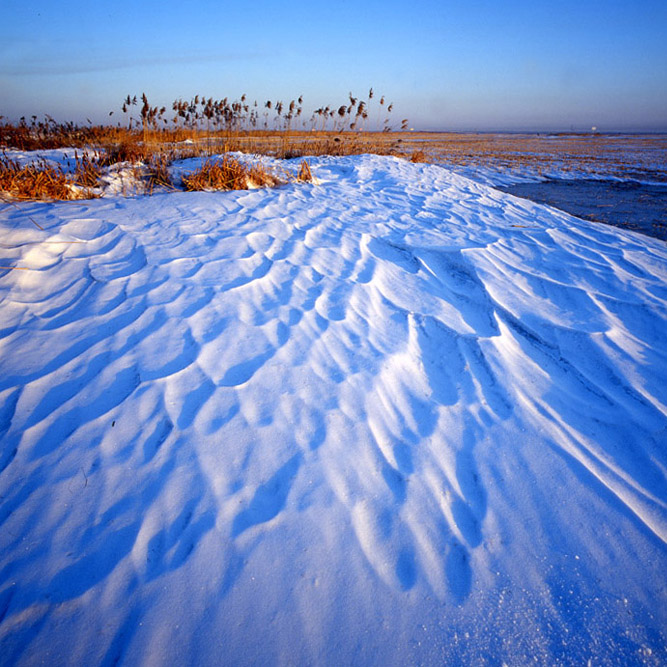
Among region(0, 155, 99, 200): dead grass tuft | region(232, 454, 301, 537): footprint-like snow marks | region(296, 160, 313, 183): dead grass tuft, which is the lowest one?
region(232, 454, 301, 537): footprint-like snow marks

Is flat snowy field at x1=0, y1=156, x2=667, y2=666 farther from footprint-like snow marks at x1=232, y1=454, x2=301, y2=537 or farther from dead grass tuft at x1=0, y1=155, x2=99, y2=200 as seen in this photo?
dead grass tuft at x1=0, y1=155, x2=99, y2=200

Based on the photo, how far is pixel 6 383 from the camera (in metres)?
1.52

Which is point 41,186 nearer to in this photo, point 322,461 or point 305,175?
point 305,175

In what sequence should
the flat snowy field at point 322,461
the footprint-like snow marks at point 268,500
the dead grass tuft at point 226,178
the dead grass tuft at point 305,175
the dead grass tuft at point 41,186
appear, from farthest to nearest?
1. the dead grass tuft at point 305,175
2. the dead grass tuft at point 226,178
3. the dead grass tuft at point 41,186
4. the footprint-like snow marks at point 268,500
5. the flat snowy field at point 322,461

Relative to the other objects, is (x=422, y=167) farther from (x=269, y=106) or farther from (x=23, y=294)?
(x=23, y=294)

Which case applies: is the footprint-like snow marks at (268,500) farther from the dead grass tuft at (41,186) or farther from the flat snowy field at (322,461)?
the dead grass tuft at (41,186)

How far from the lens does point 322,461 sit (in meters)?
1.32

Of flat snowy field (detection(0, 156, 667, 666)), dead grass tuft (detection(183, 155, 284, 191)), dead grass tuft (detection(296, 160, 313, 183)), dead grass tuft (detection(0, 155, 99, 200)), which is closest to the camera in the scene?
flat snowy field (detection(0, 156, 667, 666))

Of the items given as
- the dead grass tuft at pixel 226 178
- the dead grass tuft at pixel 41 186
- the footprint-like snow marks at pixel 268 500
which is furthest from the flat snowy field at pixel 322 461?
the dead grass tuft at pixel 226 178

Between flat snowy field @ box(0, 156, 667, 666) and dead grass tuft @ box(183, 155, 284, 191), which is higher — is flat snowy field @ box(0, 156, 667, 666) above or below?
below

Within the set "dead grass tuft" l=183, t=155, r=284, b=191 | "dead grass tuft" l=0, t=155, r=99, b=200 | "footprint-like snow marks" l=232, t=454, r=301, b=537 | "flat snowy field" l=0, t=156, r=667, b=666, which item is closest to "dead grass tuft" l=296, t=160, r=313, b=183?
"dead grass tuft" l=183, t=155, r=284, b=191

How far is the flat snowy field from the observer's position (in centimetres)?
95

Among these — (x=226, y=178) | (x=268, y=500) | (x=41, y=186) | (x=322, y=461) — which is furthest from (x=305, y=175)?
(x=268, y=500)

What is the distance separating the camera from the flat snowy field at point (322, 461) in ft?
3.12
